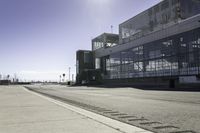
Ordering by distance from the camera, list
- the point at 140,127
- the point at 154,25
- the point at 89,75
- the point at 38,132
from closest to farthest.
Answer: the point at 38,132 < the point at 140,127 < the point at 154,25 < the point at 89,75

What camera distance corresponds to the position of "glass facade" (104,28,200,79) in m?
63.3

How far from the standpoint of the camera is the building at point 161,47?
210 ft

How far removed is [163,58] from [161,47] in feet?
10.0

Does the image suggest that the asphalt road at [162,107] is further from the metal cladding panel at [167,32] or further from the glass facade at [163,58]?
the metal cladding panel at [167,32]

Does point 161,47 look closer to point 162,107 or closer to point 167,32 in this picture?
point 167,32

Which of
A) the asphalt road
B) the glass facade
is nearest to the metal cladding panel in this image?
the glass facade

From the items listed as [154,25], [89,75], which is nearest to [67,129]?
[154,25]

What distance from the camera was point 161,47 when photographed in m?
74.9

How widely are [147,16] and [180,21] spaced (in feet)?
51.7

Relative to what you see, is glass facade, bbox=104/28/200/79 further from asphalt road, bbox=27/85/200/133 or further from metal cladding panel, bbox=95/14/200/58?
asphalt road, bbox=27/85/200/133

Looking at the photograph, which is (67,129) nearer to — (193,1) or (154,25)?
(193,1)

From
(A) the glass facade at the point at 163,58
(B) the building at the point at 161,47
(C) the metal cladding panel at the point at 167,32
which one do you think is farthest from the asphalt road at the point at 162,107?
(C) the metal cladding panel at the point at 167,32

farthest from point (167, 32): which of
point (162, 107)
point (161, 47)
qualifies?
point (162, 107)

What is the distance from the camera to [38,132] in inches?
336
